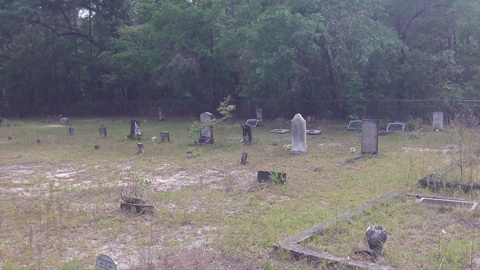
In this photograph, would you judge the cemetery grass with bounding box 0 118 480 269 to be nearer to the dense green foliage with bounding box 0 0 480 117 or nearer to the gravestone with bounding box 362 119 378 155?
the gravestone with bounding box 362 119 378 155

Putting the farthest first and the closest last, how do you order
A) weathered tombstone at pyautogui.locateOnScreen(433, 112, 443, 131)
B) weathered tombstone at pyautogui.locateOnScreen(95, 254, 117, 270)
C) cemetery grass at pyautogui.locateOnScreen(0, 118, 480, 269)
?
weathered tombstone at pyautogui.locateOnScreen(433, 112, 443, 131) → cemetery grass at pyautogui.locateOnScreen(0, 118, 480, 269) → weathered tombstone at pyautogui.locateOnScreen(95, 254, 117, 270)

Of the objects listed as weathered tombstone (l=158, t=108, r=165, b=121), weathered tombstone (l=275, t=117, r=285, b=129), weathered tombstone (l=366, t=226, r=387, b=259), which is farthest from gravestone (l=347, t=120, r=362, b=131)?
weathered tombstone (l=366, t=226, r=387, b=259)

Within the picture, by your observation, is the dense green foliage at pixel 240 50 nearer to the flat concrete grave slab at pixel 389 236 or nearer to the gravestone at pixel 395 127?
the gravestone at pixel 395 127

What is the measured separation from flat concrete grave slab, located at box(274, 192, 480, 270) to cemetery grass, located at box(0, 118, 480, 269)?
5cm

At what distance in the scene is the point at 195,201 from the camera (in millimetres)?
8852

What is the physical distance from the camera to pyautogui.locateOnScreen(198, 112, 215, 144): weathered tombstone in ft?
56.9

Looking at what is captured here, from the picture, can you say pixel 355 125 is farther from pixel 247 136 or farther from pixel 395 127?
pixel 247 136

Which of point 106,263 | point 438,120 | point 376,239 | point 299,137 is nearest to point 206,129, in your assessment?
point 299,137

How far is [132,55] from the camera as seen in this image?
3142cm

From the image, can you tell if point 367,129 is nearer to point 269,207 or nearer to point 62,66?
point 269,207

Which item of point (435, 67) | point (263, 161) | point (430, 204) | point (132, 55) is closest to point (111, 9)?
point (132, 55)

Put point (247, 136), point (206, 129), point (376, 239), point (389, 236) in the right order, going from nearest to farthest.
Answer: point (376, 239) → point (389, 236) → point (247, 136) → point (206, 129)

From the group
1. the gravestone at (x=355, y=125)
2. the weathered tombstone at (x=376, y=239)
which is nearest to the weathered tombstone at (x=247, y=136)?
the gravestone at (x=355, y=125)

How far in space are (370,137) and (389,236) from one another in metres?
7.76
